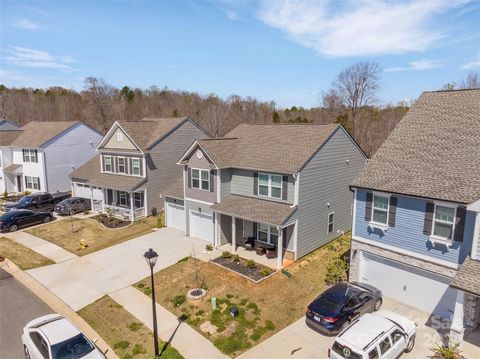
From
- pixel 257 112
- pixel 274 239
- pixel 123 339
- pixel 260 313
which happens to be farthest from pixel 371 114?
pixel 123 339

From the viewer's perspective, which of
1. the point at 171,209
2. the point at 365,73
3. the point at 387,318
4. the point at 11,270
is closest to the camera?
the point at 387,318

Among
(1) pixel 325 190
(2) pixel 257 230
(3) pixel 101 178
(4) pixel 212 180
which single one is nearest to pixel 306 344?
(2) pixel 257 230

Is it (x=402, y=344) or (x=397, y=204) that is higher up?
(x=397, y=204)

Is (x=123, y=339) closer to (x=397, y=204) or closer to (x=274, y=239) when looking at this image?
(x=274, y=239)

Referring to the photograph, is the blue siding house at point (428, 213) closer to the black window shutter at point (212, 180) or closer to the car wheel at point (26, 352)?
the black window shutter at point (212, 180)

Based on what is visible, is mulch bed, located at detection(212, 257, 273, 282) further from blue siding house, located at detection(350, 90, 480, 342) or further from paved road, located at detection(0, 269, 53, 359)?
paved road, located at detection(0, 269, 53, 359)

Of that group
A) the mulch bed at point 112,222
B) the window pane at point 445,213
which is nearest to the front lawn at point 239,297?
the window pane at point 445,213
